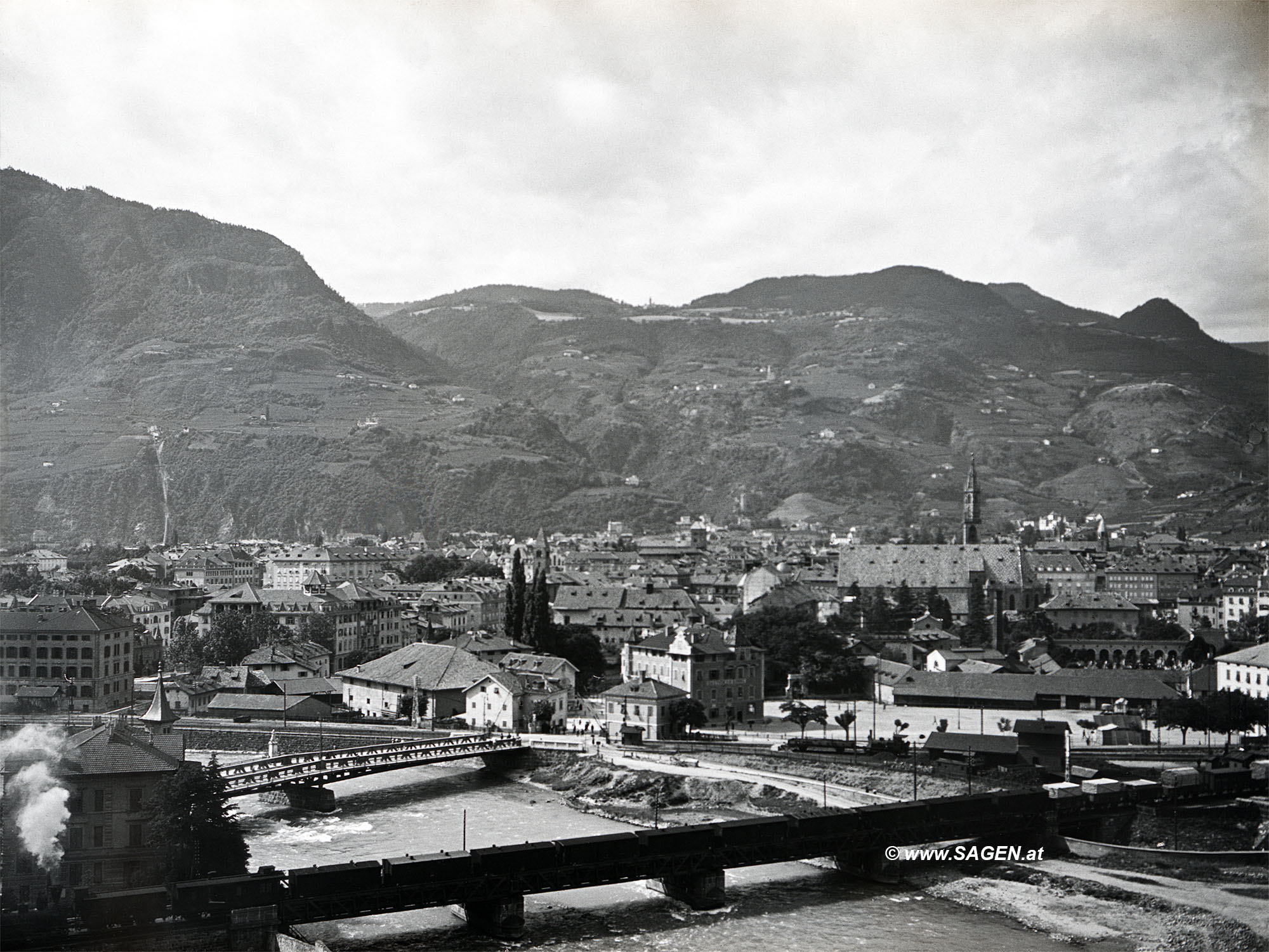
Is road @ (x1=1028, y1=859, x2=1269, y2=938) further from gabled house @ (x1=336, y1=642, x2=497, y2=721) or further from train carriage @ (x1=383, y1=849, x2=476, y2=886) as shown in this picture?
gabled house @ (x1=336, y1=642, x2=497, y2=721)

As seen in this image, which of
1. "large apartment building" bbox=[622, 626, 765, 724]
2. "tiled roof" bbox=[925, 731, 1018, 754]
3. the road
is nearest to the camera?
the road

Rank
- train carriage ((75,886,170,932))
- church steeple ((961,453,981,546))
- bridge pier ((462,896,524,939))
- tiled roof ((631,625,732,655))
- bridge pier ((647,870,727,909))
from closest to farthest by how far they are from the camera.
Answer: train carriage ((75,886,170,932)), bridge pier ((462,896,524,939)), bridge pier ((647,870,727,909)), tiled roof ((631,625,732,655)), church steeple ((961,453,981,546))

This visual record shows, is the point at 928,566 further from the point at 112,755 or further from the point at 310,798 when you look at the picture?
the point at 112,755

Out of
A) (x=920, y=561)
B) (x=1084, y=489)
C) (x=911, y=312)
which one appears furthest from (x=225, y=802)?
(x=911, y=312)

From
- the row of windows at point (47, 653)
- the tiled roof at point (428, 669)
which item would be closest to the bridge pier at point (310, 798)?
the row of windows at point (47, 653)

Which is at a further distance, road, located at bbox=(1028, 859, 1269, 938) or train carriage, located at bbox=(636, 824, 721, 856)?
train carriage, located at bbox=(636, 824, 721, 856)

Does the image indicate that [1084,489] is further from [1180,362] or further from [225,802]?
[225,802]

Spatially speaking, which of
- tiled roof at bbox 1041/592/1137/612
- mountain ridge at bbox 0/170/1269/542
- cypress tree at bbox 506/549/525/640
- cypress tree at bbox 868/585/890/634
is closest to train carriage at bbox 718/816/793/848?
cypress tree at bbox 506/549/525/640

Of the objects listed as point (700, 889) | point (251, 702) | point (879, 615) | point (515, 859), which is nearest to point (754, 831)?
point (700, 889)
